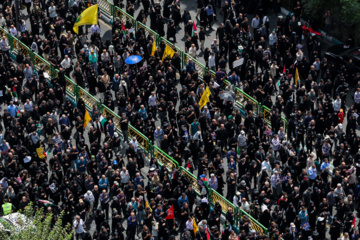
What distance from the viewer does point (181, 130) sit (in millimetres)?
40375

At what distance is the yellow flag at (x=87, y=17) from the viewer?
1788 inches

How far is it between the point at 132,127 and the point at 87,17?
7429 mm

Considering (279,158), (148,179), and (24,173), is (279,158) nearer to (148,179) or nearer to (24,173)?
(148,179)

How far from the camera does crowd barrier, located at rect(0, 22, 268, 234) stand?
37625 mm

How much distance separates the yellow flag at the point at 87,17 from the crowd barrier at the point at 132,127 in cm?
236

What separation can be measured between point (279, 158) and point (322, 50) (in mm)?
8791

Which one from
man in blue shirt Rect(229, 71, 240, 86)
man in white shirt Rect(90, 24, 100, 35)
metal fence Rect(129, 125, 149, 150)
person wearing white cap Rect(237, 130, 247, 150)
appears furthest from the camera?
man in white shirt Rect(90, 24, 100, 35)

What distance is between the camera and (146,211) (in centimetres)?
3612

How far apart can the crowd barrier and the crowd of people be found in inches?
12.2

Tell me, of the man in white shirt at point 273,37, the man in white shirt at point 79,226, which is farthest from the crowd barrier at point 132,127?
the man in white shirt at point 79,226

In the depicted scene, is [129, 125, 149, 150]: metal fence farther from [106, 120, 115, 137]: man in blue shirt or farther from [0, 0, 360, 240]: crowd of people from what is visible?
[106, 120, 115, 137]: man in blue shirt

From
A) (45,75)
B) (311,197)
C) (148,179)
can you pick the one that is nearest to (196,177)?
(148,179)

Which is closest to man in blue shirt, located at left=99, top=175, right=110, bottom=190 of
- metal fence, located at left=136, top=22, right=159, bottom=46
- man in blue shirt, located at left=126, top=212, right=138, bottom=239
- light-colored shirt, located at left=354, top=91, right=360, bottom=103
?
man in blue shirt, located at left=126, top=212, right=138, bottom=239

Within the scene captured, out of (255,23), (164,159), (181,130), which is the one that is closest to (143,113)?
(181,130)
